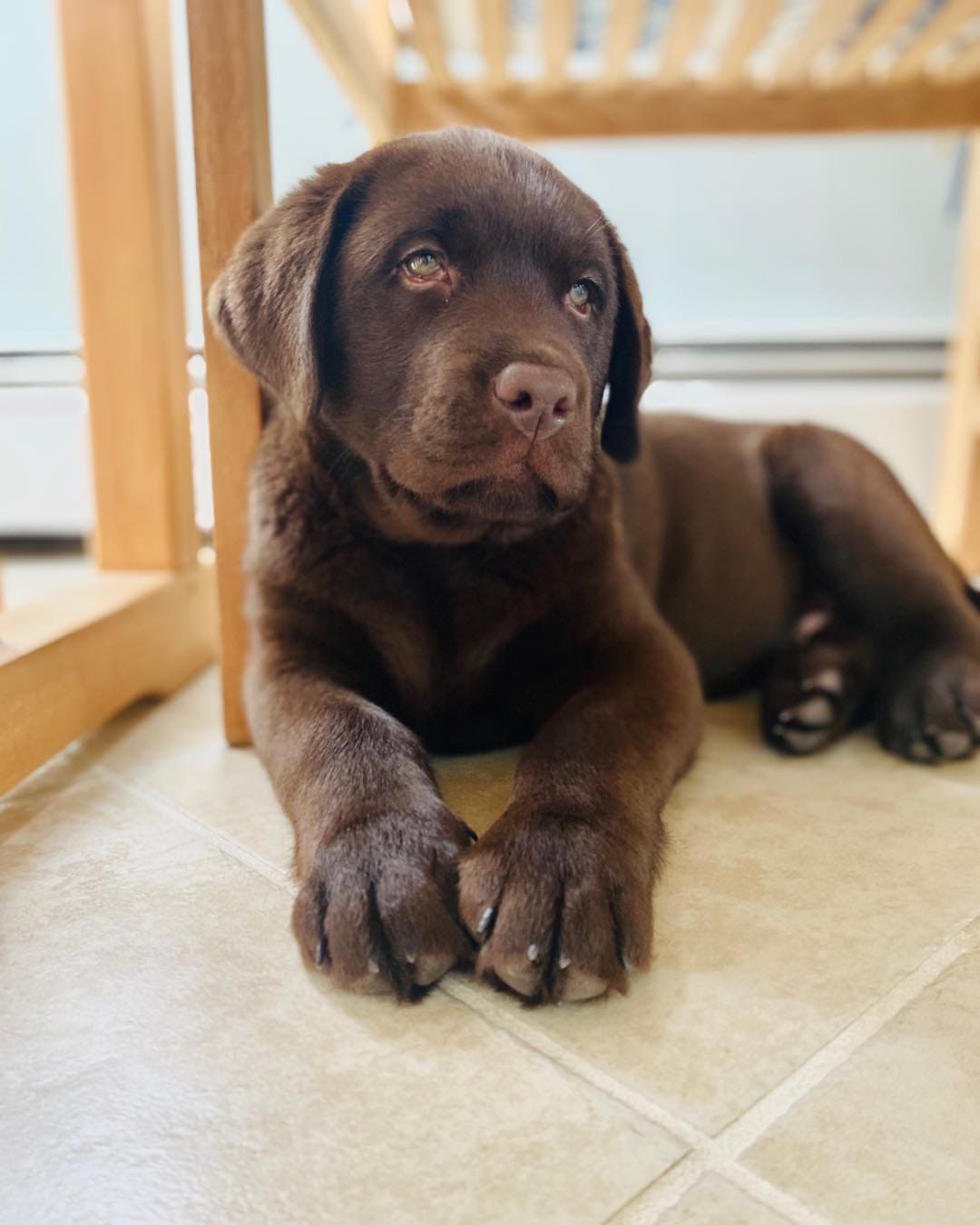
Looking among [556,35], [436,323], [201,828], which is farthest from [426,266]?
[556,35]

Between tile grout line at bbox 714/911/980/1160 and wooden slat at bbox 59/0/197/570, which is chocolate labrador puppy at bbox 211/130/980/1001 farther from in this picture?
wooden slat at bbox 59/0/197/570

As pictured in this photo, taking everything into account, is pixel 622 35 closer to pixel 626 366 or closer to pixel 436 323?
pixel 626 366

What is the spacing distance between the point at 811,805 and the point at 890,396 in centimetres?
250

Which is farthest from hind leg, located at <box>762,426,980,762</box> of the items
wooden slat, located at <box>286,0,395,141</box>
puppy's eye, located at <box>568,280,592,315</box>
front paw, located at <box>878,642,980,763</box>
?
wooden slat, located at <box>286,0,395,141</box>

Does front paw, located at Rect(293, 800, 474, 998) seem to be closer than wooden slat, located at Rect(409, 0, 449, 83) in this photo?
Yes

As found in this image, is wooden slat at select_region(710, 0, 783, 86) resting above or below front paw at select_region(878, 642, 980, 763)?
above

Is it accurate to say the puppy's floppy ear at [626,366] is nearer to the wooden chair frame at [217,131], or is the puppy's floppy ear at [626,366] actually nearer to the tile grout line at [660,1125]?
the wooden chair frame at [217,131]

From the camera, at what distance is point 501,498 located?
120 centimetres

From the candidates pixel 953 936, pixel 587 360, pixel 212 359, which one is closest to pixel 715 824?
pixel 953 936

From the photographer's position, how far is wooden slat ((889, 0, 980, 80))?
79.4 inches

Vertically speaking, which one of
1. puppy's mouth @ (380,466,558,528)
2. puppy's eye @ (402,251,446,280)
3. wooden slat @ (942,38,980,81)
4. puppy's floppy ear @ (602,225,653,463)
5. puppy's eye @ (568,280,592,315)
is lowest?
puppy's mouth @ (380,466,558,528)

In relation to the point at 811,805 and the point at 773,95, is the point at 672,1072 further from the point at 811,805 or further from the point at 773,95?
the point at 773,95

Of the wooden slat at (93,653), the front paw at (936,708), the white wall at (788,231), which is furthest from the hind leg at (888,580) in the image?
the white wall at (788,231)

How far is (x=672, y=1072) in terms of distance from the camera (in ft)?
2.70
